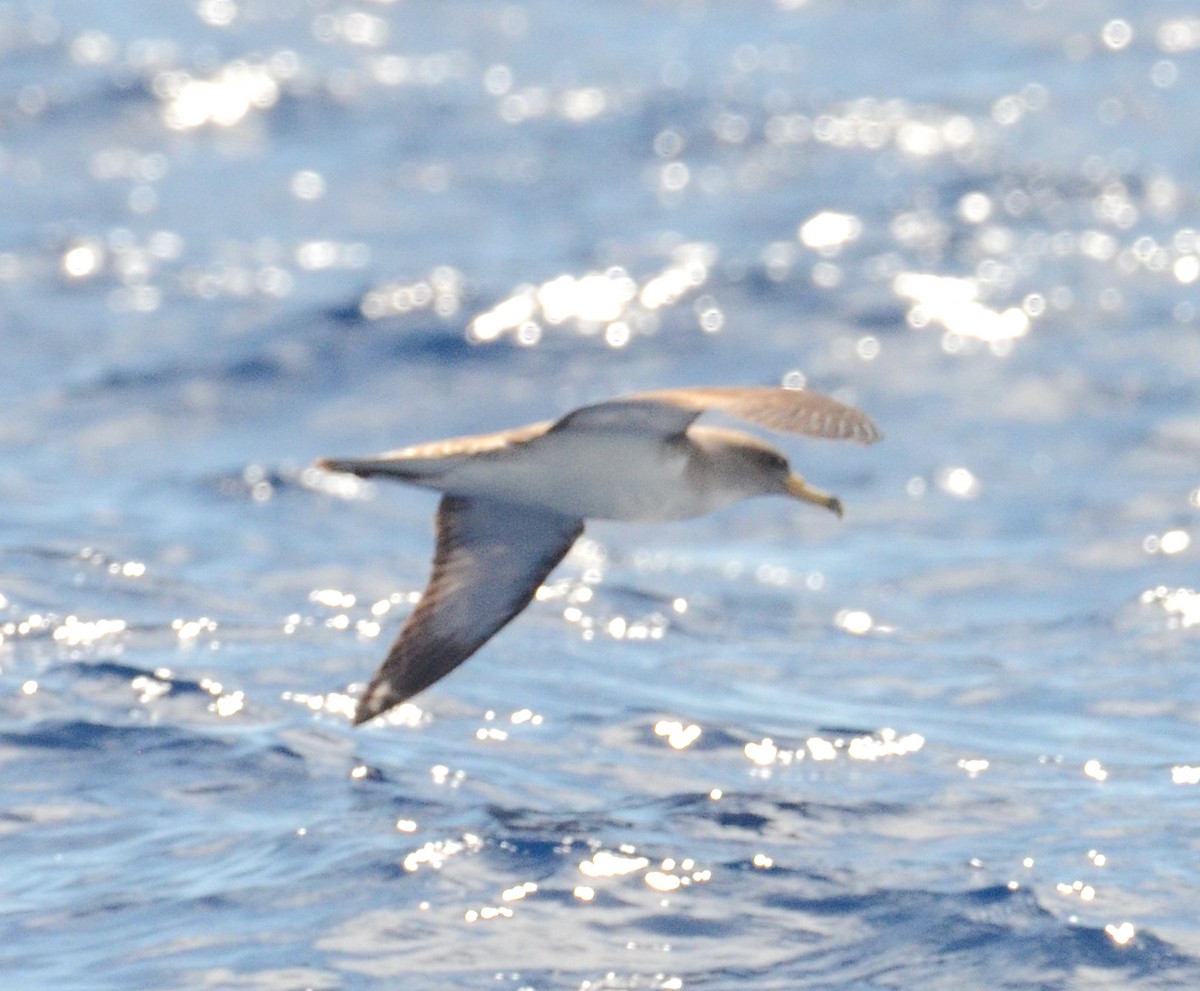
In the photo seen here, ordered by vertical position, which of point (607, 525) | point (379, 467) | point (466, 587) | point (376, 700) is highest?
point (607, 525)

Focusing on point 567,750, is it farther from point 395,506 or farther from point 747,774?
point 395,506

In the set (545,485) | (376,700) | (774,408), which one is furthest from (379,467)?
(774,408)

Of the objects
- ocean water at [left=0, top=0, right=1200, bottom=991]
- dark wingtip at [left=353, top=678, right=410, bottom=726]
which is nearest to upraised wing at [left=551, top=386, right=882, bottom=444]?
dark wingtip at [left=353, top=678, right=410, bottom=726]

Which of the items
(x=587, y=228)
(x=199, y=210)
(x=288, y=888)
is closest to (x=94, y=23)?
(x=199, y=210)

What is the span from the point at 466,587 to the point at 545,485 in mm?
734

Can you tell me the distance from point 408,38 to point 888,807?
1685 cm

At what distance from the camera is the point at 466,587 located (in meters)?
8.59

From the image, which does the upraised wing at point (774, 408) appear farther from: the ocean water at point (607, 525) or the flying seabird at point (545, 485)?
the ocean water at point (607, 525)

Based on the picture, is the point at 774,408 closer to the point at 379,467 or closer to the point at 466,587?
the point at 379,467

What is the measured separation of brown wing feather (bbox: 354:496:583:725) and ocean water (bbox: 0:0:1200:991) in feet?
2.26

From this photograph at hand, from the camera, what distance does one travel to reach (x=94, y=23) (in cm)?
2412

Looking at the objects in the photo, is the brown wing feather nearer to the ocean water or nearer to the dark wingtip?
the dark wingtip

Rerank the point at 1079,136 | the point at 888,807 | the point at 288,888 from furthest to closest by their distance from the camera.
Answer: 1. the point at 1079,136
2. the point at 888,807
3. the point at 288,888

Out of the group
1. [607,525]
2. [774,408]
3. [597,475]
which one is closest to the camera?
[774,408]
